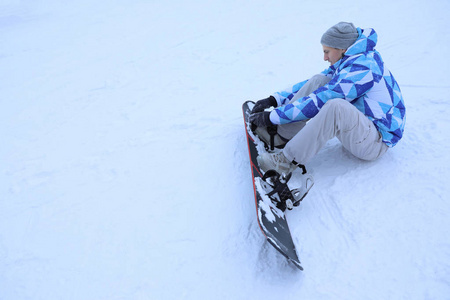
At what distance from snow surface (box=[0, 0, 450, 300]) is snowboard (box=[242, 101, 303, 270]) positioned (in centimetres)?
12

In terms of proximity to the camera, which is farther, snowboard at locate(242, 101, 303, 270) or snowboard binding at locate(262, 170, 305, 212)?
snowboard binding at locate(262, 170, 305, 212)

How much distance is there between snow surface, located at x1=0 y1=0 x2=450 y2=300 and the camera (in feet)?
6.79

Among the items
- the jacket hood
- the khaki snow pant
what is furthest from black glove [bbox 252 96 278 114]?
the jacket hood

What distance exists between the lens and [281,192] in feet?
7.75

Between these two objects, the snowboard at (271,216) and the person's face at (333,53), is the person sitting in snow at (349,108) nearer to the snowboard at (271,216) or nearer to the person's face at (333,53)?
the person's face at (333,53)

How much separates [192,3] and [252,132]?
6.24 metres

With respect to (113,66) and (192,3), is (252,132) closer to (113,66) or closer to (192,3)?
(113,66)

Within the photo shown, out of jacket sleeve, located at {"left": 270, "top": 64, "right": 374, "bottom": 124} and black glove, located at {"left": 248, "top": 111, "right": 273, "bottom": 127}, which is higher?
jacket sleeve, located at {"left": 270, "top": 64, "right": 374, "bottom": 124}

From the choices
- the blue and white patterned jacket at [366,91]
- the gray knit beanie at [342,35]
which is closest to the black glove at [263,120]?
the blue and white patterned jacket at [366,91]

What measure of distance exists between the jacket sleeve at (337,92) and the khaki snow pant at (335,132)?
128 millimetres

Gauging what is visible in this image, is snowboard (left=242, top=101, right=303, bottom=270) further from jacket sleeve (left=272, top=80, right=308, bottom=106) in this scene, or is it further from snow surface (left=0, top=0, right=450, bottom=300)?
jacket sleeve (left=272, top=80, right=308, bottom=106)

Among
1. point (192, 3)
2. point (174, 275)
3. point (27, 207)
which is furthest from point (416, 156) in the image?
point (192, 3)

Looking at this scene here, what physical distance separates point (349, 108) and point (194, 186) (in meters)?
1.39

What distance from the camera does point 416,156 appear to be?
2779mm
